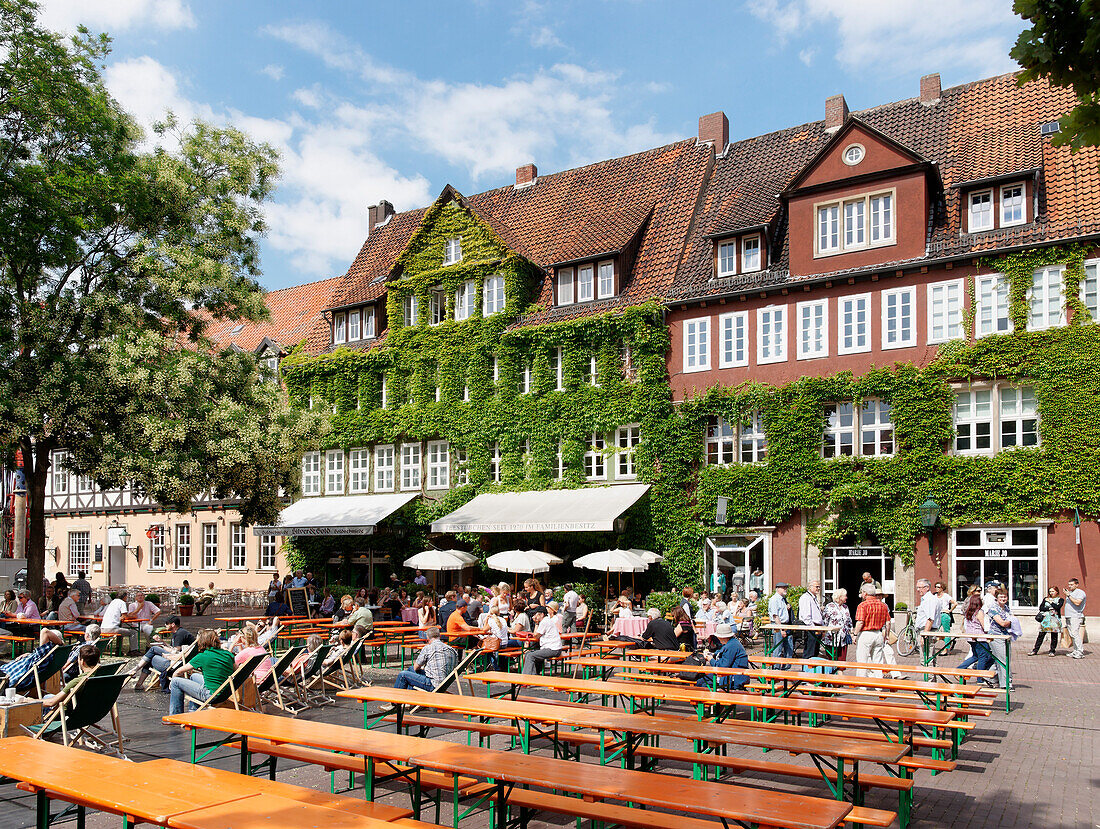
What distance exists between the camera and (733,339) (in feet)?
87.3

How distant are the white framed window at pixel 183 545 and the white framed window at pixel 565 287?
1951 cm

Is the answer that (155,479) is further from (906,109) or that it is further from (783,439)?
(906,109)

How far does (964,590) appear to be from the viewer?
74.8 ft

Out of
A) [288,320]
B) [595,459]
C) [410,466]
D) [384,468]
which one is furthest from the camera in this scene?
[288,320]

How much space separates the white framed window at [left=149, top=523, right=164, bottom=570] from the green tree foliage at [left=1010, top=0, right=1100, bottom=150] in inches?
1579

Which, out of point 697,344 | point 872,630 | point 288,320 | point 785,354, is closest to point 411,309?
point 288,320

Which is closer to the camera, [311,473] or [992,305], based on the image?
[992,305]

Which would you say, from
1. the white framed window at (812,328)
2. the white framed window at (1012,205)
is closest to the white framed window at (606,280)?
the white framed window at (812,328)

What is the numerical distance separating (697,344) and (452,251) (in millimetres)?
10327

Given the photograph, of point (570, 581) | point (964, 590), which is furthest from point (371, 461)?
point (964, 590)

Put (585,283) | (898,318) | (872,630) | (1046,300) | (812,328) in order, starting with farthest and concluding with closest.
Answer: (585,283) → (812,328) → (898,318) → (1046,300) → (872,630)

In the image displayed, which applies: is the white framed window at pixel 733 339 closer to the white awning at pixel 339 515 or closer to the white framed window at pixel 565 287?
the white framed window at pixel 565 287

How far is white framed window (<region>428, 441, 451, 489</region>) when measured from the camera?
106ft

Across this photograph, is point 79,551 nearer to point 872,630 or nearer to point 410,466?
point 410,466
